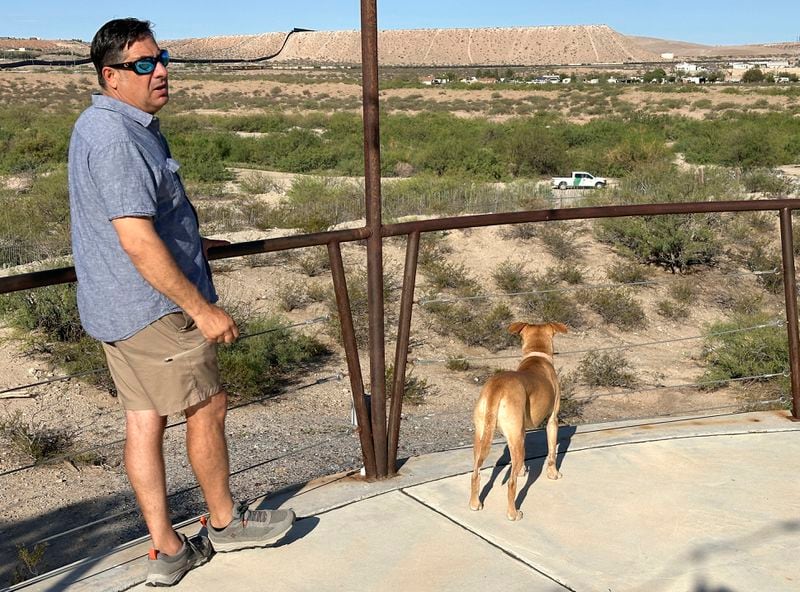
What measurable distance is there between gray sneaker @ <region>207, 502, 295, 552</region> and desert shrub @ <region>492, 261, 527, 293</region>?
10279 millimetres

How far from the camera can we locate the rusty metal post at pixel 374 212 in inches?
153

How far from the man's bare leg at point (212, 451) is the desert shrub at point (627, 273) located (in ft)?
37.1

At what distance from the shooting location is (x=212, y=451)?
130 inches

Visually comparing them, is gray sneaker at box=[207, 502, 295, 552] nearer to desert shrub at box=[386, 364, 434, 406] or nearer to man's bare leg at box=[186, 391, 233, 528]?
man's bare leg at box=[186, 391, 233, 528]

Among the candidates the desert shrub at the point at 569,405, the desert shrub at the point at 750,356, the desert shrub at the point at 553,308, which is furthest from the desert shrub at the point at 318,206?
the desert shrub at the point at 750,356

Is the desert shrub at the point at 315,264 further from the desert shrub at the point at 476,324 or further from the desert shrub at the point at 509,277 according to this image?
the desert shrub at the point at 509,277

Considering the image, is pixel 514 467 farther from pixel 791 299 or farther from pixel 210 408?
pixel 791 299

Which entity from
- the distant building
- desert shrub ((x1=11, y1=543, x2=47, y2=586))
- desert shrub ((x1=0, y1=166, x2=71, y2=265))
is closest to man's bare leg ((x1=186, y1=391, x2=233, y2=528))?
desert shrub ((x1=11, y1=543, x2=47, y2=586))

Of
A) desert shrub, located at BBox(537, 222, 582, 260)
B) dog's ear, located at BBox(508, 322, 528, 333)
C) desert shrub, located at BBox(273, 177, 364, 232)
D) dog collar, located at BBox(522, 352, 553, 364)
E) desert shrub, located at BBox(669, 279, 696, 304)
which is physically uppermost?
dog's ear, located at BBox(508, 322, 528, 333)

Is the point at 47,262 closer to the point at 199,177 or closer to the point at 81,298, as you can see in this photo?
the point at 81,298

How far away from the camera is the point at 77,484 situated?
23.8ft

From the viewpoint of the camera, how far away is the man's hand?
114 inches

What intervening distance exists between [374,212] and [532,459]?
1.34m

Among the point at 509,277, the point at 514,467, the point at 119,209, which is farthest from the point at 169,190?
the point at 509,277
